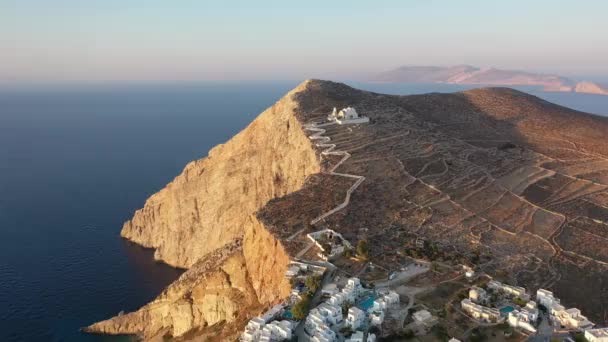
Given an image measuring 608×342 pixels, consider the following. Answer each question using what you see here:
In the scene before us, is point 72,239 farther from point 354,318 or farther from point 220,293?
point 354,318

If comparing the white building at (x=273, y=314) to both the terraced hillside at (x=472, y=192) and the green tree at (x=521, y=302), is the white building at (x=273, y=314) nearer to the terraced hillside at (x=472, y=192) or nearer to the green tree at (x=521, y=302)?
the terraced hillside at (x=472, y=192)

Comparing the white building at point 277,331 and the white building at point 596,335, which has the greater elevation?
the white building at point 277,331

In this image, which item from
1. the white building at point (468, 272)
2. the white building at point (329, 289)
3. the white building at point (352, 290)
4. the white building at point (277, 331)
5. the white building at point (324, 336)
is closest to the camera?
the white building at point (324, 336)

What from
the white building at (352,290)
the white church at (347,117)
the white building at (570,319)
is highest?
the white church at (347,117)

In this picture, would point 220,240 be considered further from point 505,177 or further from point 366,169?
point 505,177

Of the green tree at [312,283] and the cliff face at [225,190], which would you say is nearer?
the green tree at [312,283]

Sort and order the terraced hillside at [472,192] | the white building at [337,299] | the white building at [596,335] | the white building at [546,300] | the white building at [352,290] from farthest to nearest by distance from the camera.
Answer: the terraced hillside at [472,192] → the white building at [546,300] → the white building at [352,290] → the white building at [337,299] → the white building at [596,335]

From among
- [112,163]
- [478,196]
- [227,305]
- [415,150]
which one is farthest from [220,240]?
[112,163]

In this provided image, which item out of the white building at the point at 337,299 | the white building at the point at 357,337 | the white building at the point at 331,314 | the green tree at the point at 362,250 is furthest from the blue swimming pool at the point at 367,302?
the green tree at the point at 362,250
